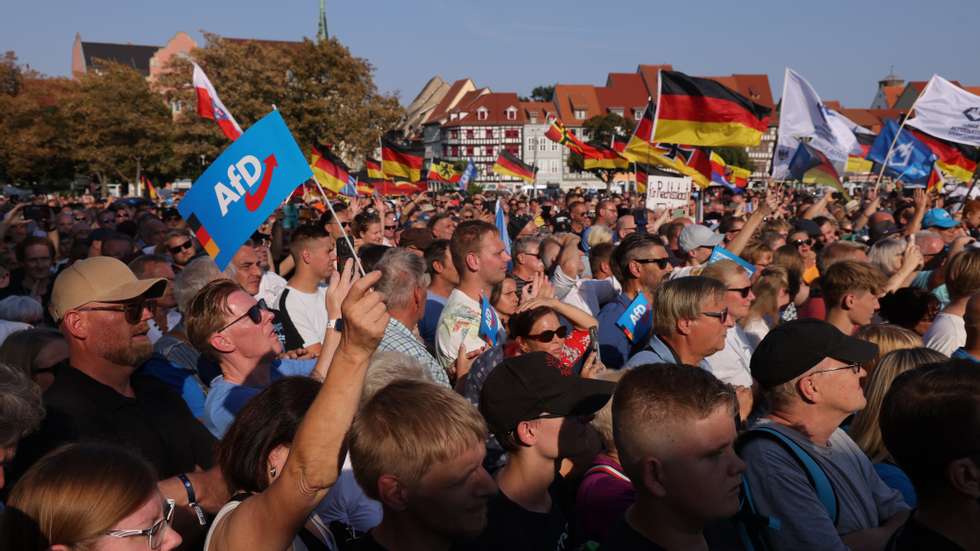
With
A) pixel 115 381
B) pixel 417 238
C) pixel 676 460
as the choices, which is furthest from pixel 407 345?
pixel 417 238

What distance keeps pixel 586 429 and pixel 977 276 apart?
3.35m

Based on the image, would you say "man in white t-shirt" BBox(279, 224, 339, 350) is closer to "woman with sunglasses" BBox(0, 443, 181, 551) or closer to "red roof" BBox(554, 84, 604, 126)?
"woman with sunglasses" BBox(0, 443, 181, 551)

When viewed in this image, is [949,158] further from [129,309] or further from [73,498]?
[73,498]

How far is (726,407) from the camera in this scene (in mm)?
2766

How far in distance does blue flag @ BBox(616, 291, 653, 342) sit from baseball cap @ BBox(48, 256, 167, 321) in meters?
3.05

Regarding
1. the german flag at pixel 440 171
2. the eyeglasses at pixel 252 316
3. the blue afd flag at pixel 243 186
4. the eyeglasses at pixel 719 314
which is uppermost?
the blue afd flag at pixel 243 186

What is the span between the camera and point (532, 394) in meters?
3.14

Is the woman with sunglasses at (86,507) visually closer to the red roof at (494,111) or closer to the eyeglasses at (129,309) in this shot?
the eyeglasses at (129,309)

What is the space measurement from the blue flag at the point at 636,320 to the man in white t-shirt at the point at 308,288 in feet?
6.88

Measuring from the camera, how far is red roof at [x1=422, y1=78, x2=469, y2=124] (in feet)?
429

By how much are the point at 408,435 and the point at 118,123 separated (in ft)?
204

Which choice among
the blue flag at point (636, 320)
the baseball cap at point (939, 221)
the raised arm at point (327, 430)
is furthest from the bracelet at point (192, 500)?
the baseball cap at point (939, 221)

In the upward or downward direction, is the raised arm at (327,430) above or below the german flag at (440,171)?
above

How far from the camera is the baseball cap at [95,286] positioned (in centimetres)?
369
